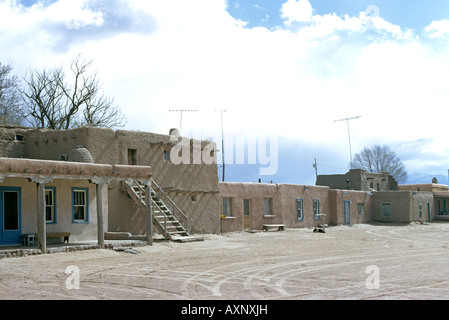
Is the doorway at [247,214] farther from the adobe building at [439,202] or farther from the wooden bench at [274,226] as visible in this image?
the adobe building at [439,202]

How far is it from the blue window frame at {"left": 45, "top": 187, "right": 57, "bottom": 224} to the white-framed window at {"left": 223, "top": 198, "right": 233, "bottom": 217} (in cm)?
1226

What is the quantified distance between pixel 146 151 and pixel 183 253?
7.37m

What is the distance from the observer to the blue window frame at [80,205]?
22094 millimetres

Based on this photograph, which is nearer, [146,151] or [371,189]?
[146,151]

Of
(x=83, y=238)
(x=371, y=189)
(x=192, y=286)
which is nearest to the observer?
(x=192, y=286)

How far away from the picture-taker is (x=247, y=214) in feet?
108

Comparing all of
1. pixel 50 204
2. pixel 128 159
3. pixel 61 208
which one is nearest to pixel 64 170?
pixel 50 204

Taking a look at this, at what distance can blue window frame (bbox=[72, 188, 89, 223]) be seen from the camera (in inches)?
870

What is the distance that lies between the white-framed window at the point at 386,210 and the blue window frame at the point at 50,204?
105 feet
